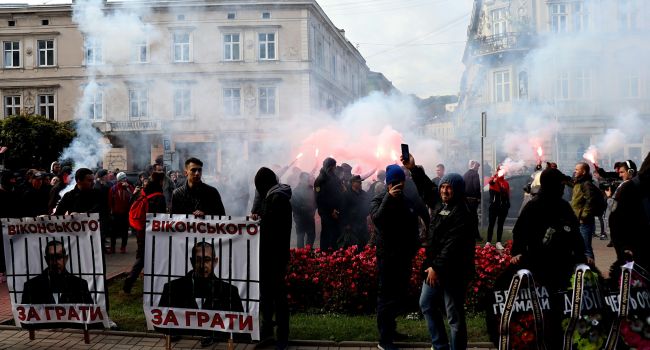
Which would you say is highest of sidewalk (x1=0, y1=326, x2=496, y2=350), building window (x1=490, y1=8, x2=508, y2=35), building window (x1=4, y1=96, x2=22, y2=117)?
building window (x1=490, y1=8, x2=508, y2=35)

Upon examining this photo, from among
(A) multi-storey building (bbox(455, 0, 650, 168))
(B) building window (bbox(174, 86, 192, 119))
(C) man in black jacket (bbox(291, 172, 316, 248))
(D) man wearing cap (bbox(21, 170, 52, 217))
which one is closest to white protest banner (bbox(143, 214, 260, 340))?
(C) man in black jacket (bbox(291, 172, 316, 248))

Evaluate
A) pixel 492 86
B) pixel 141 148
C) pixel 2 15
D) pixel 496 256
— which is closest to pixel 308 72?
pixel 141 148

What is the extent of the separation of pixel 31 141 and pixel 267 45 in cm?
1247

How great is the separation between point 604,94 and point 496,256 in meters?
23.9

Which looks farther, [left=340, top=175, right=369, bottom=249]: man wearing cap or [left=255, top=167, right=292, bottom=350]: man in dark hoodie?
[left=340, top=175, right=369, bottom=249]: man wearing cap

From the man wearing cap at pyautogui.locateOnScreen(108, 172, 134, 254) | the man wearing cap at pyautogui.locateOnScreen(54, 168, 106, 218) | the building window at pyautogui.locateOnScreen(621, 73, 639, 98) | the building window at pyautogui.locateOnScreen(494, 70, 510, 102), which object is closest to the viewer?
the man wearing cap at pyautogui.locateOnScreen(54, 168, 106, 218)

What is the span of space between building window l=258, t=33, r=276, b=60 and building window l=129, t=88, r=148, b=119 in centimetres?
626

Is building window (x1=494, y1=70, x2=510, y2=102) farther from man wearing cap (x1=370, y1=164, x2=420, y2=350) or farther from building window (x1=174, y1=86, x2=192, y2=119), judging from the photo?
man wearing cap (x1=370, y1=164, x2=420, y2=350)

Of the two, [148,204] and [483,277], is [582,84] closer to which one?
[483,277]

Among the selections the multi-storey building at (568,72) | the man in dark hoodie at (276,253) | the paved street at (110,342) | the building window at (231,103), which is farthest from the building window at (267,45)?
the man in dark hoodie at (276,253)

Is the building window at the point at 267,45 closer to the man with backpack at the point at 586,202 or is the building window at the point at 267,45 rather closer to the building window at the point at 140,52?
the building window at the point at 140,52

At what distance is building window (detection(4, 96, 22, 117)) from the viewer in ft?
119

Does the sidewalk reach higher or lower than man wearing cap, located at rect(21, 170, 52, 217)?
lower

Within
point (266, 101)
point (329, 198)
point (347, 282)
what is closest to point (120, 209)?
point (329, 198)
